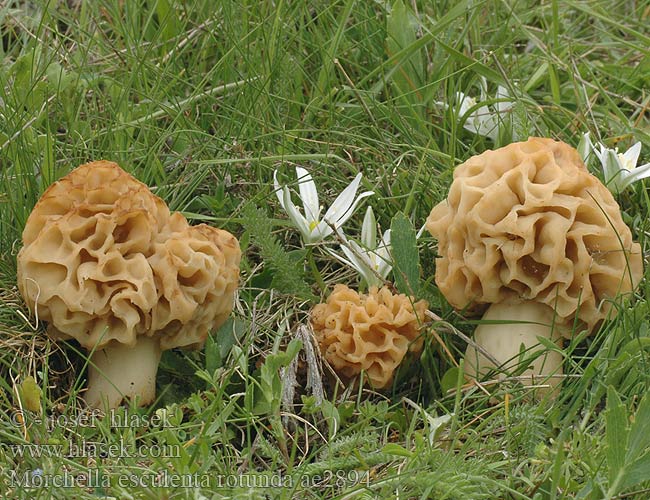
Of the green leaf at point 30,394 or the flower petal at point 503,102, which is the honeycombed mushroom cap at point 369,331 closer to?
the green leaf at point 30,394

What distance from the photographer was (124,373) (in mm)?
3561

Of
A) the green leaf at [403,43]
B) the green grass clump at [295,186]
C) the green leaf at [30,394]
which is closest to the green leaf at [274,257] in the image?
the green grass clump at [295,186]

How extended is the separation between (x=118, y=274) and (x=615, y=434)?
1.61 m

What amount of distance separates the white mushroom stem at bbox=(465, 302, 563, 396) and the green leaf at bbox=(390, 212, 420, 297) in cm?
32

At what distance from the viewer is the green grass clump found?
302 centimetres

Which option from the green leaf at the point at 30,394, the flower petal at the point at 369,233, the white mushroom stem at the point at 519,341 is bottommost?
the white mushroom stem at the point at 519,341

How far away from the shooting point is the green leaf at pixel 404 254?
3824mm

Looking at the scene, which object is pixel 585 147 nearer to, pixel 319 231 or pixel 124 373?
pixel 319 231

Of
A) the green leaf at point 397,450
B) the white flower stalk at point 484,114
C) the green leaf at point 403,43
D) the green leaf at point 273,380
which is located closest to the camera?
the green leaf at point 397,450

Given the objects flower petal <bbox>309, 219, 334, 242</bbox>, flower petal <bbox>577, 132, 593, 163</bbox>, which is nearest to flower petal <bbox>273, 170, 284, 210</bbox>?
flower petal <bbox>309, 219, 334, 242</bbox>

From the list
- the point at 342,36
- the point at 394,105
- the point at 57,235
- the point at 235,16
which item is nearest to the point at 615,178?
the point at 394,105

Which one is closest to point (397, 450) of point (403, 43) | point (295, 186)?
point (295, 186)

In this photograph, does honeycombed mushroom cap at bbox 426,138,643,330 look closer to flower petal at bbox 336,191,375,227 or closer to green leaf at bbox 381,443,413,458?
flower petal at bbox 336,191,375,227

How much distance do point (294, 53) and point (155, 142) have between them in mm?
877
